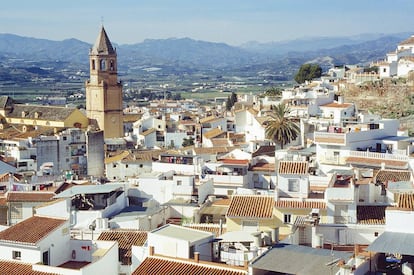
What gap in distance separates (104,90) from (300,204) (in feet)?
143

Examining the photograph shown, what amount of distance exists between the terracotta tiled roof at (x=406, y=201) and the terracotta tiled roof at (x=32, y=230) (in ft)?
30.2

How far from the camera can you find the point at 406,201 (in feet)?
66.6

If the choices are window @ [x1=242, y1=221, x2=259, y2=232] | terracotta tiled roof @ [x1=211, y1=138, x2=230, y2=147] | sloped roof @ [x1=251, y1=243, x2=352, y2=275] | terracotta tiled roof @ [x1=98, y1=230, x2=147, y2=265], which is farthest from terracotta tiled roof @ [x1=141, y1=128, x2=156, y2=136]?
sloped roof @ [x1=251, y1=243, x2=352, y2=275]

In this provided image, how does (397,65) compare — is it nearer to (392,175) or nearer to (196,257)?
(392,175)

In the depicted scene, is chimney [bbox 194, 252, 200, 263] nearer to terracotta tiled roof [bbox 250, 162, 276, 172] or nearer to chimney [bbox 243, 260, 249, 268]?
chimney [bbox 243, 260, 249, 268]

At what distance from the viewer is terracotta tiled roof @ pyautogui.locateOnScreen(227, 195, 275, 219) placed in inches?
866

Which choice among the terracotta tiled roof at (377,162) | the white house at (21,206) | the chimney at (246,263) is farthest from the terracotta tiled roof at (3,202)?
the terracotta tiled roof at (377,162)

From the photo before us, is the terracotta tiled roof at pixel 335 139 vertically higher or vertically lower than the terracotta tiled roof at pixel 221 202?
higher

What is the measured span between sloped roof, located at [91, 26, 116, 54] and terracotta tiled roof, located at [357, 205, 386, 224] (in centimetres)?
4467

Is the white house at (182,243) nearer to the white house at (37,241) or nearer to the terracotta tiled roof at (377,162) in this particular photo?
the white house at (37,241)

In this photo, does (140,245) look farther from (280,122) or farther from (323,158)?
(280,122)

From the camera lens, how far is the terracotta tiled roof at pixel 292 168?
80.6 ft

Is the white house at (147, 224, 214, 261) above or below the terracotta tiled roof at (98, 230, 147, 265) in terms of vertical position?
above

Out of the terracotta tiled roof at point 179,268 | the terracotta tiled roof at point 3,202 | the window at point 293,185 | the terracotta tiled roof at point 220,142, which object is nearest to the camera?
the terracotta tiled roof at point 179,268
